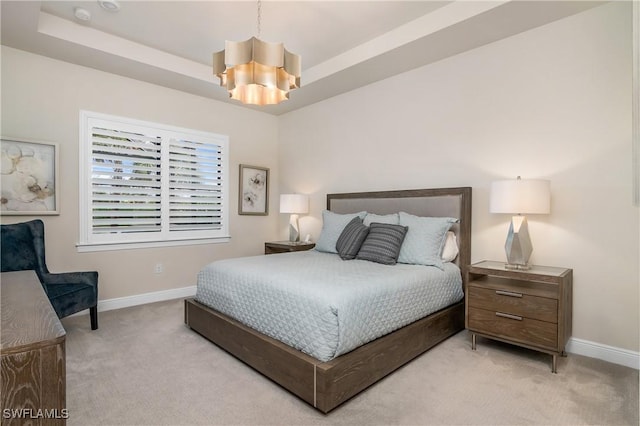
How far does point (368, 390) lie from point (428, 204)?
1.98 m

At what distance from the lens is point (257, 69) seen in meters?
2.43

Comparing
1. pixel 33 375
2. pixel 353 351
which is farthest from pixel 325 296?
pixel 33 375

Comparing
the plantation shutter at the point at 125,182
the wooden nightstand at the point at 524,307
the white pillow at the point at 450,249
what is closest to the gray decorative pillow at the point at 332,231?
the white pillow at the point at 450,249

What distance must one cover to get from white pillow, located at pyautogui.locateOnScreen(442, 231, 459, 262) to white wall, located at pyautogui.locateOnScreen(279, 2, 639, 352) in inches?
7.2

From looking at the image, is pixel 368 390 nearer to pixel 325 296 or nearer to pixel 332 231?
pixel 325 296

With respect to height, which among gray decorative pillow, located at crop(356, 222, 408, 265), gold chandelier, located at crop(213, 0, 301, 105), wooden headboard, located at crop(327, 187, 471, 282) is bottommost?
gray decorative pillow, located at crop(356, 222, 408, 265)

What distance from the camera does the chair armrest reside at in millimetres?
2859

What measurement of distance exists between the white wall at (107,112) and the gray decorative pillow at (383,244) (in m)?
2.36

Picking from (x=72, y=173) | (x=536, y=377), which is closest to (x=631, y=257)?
(x=536, y=377)

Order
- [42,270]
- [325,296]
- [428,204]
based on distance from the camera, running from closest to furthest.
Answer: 1. [325,296]
2. [42,270]
3. [428,204]

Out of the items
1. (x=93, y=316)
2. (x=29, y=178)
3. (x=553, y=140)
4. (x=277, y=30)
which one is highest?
(x=277, y=30)

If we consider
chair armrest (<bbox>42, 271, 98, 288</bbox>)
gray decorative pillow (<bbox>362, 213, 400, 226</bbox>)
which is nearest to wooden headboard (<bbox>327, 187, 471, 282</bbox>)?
gray decorative pillow (<bbox>362, 213, 400, 226</bbox>)

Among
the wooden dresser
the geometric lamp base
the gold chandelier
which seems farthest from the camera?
the geometric lamp base

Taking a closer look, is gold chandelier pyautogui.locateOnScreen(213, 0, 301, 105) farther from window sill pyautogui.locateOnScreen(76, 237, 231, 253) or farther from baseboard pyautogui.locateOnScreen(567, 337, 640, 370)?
baseboard pyautogui.locateOnScreen(567, 337, 640, 370)
